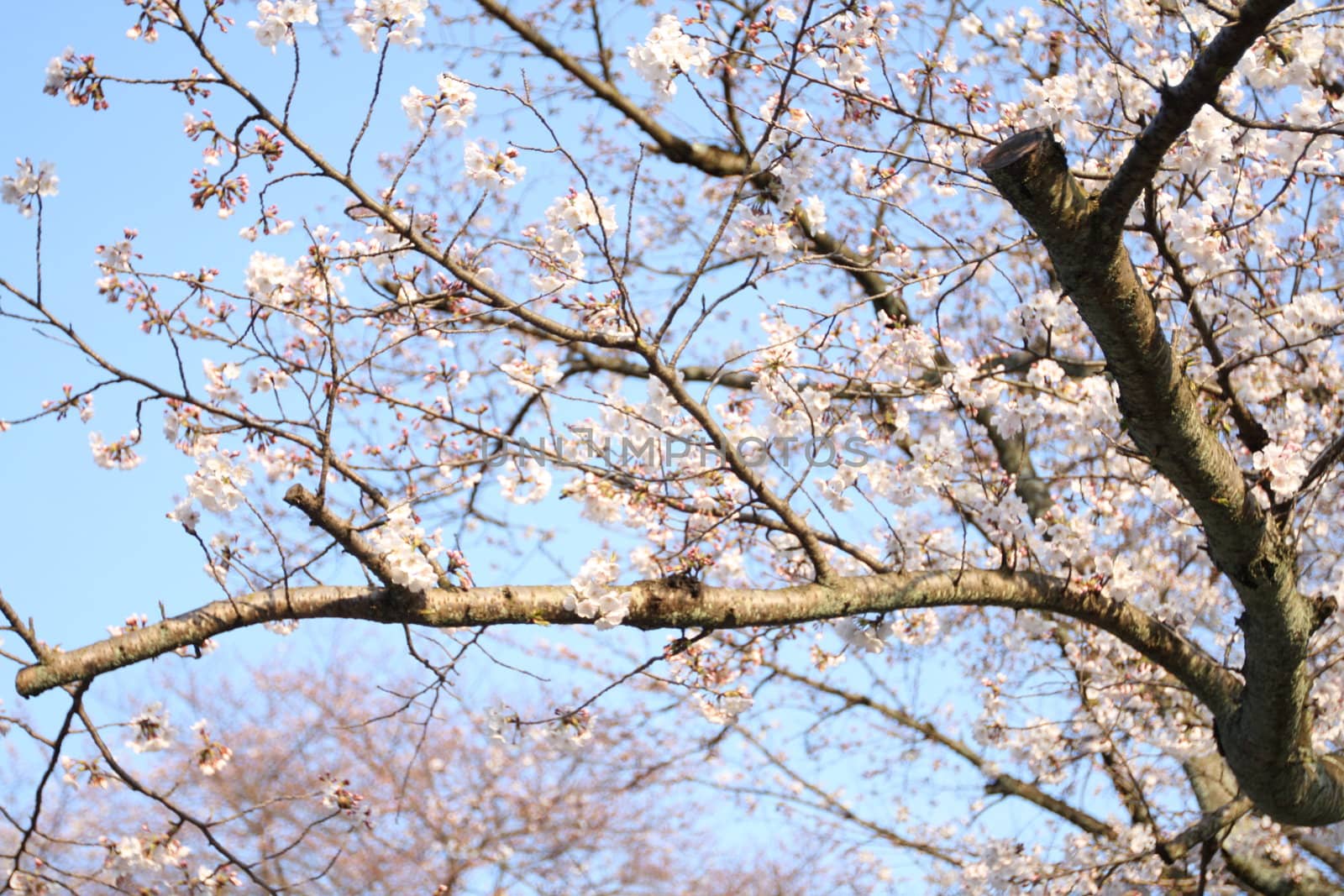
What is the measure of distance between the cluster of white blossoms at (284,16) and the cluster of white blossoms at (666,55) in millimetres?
860

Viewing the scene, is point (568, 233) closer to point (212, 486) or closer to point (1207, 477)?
point (212, 486)

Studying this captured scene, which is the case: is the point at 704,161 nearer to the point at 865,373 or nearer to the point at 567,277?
the point at 865,373

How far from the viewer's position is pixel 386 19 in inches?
111

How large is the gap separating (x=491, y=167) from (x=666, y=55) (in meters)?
0.59

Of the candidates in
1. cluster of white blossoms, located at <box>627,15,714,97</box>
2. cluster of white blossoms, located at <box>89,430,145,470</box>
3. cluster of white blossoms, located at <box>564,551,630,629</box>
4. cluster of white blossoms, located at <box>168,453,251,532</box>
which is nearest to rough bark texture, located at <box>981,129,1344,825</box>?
cluster of white blossoms, located at <box>627,15,714,97</box>

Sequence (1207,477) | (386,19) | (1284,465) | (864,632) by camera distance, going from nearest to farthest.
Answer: (386,19)
(1207,477)
(1284,465)
(864,632)

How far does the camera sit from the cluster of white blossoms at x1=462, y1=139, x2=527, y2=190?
305cm

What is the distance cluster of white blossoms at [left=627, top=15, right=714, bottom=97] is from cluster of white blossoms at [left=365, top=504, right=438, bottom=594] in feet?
4.56

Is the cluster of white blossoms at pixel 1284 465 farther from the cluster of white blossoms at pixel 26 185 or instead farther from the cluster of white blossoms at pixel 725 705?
the cluster of white blossoms at pixel 26 185

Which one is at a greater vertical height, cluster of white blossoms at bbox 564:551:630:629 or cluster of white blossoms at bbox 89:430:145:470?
cluster of white blossoms at bbox 89:430:145:470

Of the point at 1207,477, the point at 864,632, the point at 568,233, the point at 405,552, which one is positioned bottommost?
the point at 1207,477

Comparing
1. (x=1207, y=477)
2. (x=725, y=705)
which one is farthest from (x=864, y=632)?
(x=1207, y=477)

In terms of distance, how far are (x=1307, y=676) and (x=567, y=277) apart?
2.88 metres

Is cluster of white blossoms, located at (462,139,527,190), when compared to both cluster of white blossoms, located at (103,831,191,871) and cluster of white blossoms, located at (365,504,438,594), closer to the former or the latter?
cluster of white blossoms, located at (365,504,438,594)
